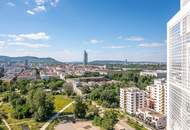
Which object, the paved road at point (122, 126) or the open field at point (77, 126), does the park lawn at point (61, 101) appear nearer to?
the open field at point (77, 126)

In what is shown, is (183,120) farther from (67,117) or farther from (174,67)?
(67,117)

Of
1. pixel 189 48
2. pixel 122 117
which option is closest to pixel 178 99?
pixel 189 48

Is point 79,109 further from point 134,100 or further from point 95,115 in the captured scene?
point 134,100

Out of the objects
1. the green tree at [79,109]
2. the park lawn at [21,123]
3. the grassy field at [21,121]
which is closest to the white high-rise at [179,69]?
the green tree at [79,109]

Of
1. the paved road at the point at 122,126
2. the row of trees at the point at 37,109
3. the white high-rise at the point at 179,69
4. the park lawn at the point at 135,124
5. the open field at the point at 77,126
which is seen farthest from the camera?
the row of trees at the point at 37,109

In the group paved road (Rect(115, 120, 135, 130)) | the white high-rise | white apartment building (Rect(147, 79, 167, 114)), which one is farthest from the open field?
the white high-rise
